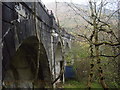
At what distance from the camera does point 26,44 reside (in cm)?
661

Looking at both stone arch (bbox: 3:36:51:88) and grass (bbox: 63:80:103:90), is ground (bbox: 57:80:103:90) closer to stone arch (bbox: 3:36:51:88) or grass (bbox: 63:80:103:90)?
grass (bbox: 63:80:103:90)

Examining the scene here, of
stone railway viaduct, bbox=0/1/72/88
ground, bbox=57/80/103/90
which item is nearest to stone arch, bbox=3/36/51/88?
stone railway viaduct, bbox=0/1/72/88

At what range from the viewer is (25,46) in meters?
6.87

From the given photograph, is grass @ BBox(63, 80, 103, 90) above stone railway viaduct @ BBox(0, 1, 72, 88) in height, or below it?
below

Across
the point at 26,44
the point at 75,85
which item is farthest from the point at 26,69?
the point at 75,85

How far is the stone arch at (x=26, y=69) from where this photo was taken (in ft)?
24.0

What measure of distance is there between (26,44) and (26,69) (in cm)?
200

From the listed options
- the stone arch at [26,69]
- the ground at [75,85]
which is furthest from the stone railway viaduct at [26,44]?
the ground at [75,85]

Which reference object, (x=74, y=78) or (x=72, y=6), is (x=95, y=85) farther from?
(x=72, y=6)

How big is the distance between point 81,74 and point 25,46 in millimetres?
9586

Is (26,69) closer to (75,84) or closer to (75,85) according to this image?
(75,85)

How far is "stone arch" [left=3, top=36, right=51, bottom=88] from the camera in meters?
7.33

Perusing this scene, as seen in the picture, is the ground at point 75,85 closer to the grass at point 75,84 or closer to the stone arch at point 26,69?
the grass at point 75,84

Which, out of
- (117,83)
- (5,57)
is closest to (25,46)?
(5,57)
